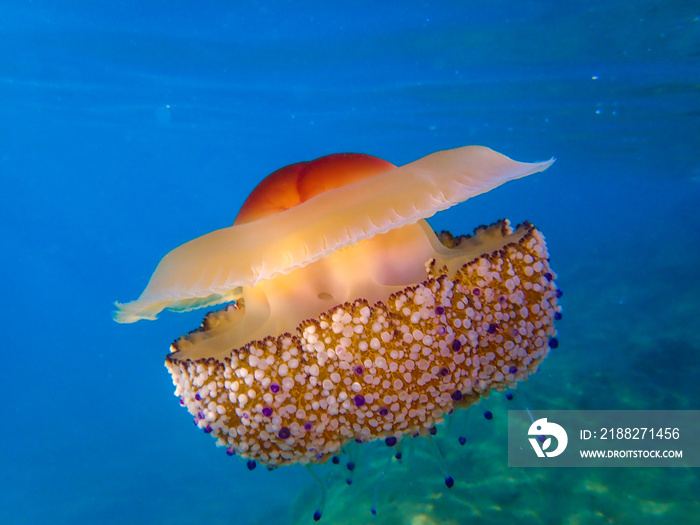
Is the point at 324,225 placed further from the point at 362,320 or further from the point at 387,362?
the point at 387,362

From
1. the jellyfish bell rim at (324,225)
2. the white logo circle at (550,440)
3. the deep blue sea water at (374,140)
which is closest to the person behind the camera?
the jellyfish bell rim at (324,225)

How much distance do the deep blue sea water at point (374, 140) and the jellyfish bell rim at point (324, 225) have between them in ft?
4.59

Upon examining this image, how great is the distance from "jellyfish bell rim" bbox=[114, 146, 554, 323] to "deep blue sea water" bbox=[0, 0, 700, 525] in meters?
1.40

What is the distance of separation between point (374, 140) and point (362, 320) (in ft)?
92.5

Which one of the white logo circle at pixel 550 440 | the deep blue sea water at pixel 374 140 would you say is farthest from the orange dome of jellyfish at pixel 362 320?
the white logo circle at pixel 550 440

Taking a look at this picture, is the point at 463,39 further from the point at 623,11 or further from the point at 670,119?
the point at 670,119

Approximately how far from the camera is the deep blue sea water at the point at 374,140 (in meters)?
5.86

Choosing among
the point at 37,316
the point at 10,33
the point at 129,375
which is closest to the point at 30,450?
the point at 129,375

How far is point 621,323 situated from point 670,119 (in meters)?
13.8

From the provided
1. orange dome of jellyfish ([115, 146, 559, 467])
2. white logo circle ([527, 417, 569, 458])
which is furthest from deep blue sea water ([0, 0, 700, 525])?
orange dome of jellyfish ([115, 146, 559, 467])

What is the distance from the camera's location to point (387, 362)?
1.77 metres

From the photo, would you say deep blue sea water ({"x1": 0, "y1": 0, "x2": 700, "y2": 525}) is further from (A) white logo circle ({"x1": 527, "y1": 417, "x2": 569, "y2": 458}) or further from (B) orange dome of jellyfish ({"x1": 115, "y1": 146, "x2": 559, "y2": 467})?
(B) orange dome of jellyfish ({"x1": 115, "y1": 146, "x2": 559, "y2": 467})

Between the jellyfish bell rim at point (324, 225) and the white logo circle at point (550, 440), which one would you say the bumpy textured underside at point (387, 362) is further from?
the white logo circle at point (550, 440)

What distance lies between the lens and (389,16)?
40.9 feet
